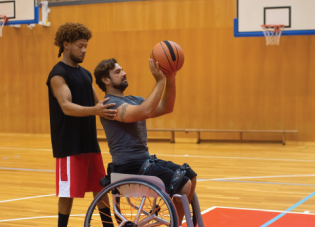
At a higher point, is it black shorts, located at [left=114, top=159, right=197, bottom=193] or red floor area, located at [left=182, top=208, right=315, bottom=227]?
black shorts, located at [left=114, top=159, right=197, bottom=193]

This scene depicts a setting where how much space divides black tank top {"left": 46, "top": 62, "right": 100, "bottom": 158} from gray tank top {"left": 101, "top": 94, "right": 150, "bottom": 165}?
0.95 feet

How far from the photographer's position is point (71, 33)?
254 cm

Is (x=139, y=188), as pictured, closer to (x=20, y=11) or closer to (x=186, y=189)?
(x=186, y=189)

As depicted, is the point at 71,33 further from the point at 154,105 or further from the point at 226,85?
the point at 226,85

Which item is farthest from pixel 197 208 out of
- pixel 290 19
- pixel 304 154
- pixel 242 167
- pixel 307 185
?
pixel 290 19

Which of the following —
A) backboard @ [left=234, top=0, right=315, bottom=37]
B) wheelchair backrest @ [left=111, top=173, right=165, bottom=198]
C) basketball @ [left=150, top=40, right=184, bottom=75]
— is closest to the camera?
wheelchair backrest @ [left=111, top=173, right=165, bottom=198]

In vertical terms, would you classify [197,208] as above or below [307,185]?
above

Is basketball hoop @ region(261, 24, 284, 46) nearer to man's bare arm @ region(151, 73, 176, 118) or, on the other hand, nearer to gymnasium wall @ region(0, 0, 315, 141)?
gymnasium wall @ region(0, 0, 315, 141)

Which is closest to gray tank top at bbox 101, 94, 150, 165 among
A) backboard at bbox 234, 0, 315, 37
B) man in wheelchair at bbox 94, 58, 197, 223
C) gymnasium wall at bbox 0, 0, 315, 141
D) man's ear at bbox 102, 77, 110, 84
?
man in wheelchair at bbox 94, 58, 197, 223

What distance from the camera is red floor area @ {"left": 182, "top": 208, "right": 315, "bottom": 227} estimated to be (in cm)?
318

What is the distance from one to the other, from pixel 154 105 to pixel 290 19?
5.77 meters

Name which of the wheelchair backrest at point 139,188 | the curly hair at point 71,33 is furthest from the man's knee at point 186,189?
the curly hair at point 71,33

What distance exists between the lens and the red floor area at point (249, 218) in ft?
10.4

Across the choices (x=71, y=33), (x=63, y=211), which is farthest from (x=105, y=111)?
(x=63, y=211)
